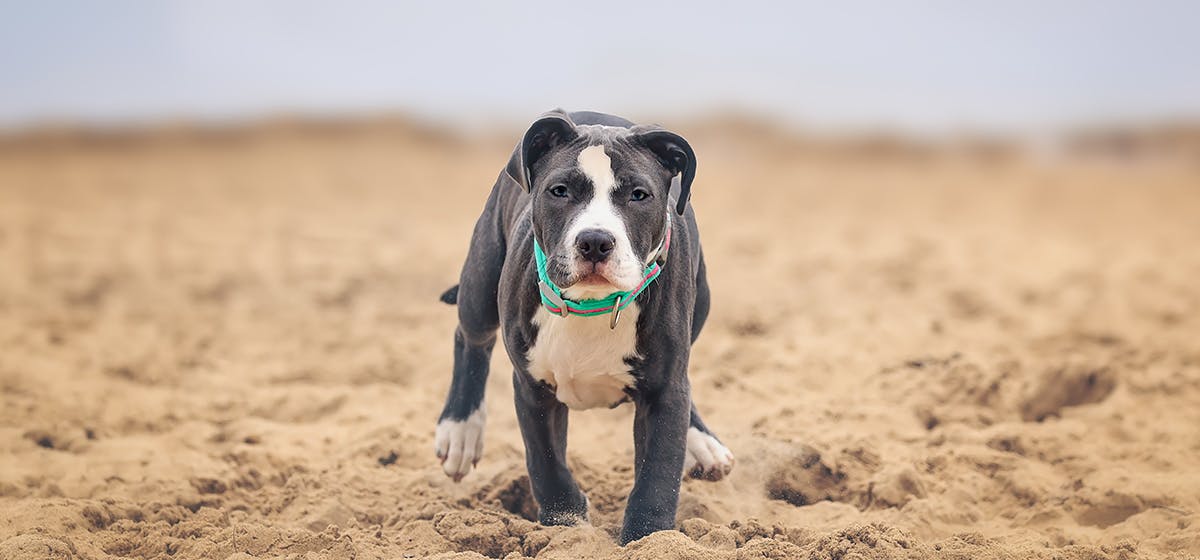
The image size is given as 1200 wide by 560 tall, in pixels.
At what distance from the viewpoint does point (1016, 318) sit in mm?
8492

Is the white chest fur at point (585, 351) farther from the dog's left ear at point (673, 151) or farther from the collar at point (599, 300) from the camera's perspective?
the dog's left ear at point (673, 151)

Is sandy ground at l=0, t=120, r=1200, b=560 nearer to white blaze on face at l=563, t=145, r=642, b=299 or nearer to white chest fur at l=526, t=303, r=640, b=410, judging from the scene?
white chest fur at l=526, t=303, r=640, b=410

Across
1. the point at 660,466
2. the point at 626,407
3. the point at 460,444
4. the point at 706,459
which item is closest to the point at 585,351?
the point at 660,466

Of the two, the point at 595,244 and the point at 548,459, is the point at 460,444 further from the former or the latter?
the point at 595,244

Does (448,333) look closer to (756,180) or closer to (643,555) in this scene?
(643,555)

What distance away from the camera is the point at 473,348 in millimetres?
5418

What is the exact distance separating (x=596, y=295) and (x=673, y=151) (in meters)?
0.55

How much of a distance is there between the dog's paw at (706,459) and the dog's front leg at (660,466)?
56 centimetres

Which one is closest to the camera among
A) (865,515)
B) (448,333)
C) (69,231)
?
(865,515)

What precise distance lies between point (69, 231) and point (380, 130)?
7.99m

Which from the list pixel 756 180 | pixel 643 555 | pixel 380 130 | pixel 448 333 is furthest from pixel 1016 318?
pixel 380 130

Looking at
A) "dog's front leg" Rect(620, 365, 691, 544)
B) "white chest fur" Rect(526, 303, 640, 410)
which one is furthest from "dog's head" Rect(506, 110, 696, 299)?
"dog's front leg" Rect(620, 365, 691, 544)

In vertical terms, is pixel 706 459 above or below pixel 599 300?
below

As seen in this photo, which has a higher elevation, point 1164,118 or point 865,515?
point 1164,118
